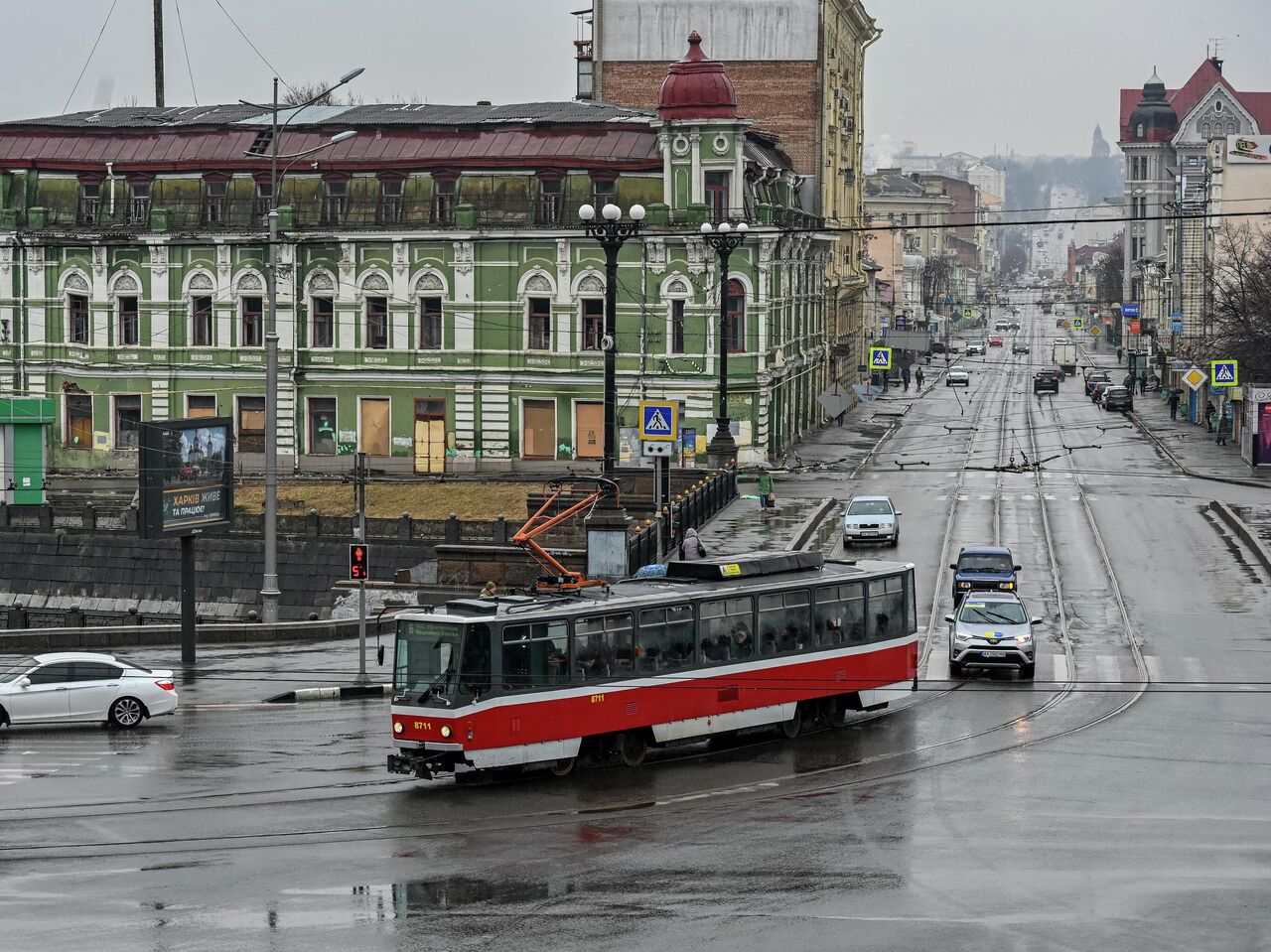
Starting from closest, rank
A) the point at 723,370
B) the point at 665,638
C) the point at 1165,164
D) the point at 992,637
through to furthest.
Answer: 1. the point at 665,638
2. the point at 992,637
3. the point at 723,370
4. the point at 1165,164

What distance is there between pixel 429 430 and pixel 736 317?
12.6 meters

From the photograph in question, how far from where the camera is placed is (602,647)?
88.9 feet

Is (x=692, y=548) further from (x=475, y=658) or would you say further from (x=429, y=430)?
(x=429, y=430)

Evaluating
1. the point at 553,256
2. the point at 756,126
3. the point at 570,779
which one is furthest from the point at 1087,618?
the point at 756,126

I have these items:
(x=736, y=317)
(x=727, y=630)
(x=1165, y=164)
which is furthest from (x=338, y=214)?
(x=1165, y=164)

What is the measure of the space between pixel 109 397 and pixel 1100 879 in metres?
60.0

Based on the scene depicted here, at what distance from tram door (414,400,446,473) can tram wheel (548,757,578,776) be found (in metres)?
46.4

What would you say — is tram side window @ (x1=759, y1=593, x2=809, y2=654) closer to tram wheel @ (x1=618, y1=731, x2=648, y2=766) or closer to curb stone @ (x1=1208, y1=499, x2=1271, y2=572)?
tram wheel @ (x1=618, y1=731, x2=648, y2=766)

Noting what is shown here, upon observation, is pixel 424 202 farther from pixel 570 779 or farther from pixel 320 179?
pixel 570 779

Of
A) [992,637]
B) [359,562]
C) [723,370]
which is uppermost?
[723,370]

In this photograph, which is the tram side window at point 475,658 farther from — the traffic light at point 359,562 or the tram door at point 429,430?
the tram door at point 429,430

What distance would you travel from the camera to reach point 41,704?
31.3 m

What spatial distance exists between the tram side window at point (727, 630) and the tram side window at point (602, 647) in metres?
1.56

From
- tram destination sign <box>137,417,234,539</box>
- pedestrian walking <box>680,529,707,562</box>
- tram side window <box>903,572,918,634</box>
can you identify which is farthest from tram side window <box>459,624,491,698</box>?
pedestrian walking <box>680,529,707,562</box>
